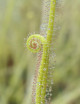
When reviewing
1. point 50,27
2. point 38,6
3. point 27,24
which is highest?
point 38,6

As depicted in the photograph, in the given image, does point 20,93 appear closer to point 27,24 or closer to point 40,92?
point 27,24

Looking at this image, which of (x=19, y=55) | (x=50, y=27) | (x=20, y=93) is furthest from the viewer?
(x=19, y=55)

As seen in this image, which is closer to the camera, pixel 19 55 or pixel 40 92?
pixel 40 92

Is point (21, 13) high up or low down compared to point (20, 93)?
up

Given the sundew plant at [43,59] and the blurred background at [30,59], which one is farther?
the blurred background at [30,59]

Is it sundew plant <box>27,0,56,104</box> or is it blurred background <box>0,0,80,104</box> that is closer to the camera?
sundew plant <box>27,0,56,104</box>

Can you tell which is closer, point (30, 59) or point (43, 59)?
point (43, 59)

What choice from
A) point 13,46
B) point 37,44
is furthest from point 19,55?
point 37,44

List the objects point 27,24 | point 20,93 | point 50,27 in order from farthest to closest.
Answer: point 27,24, point 20,93, point 50,27
